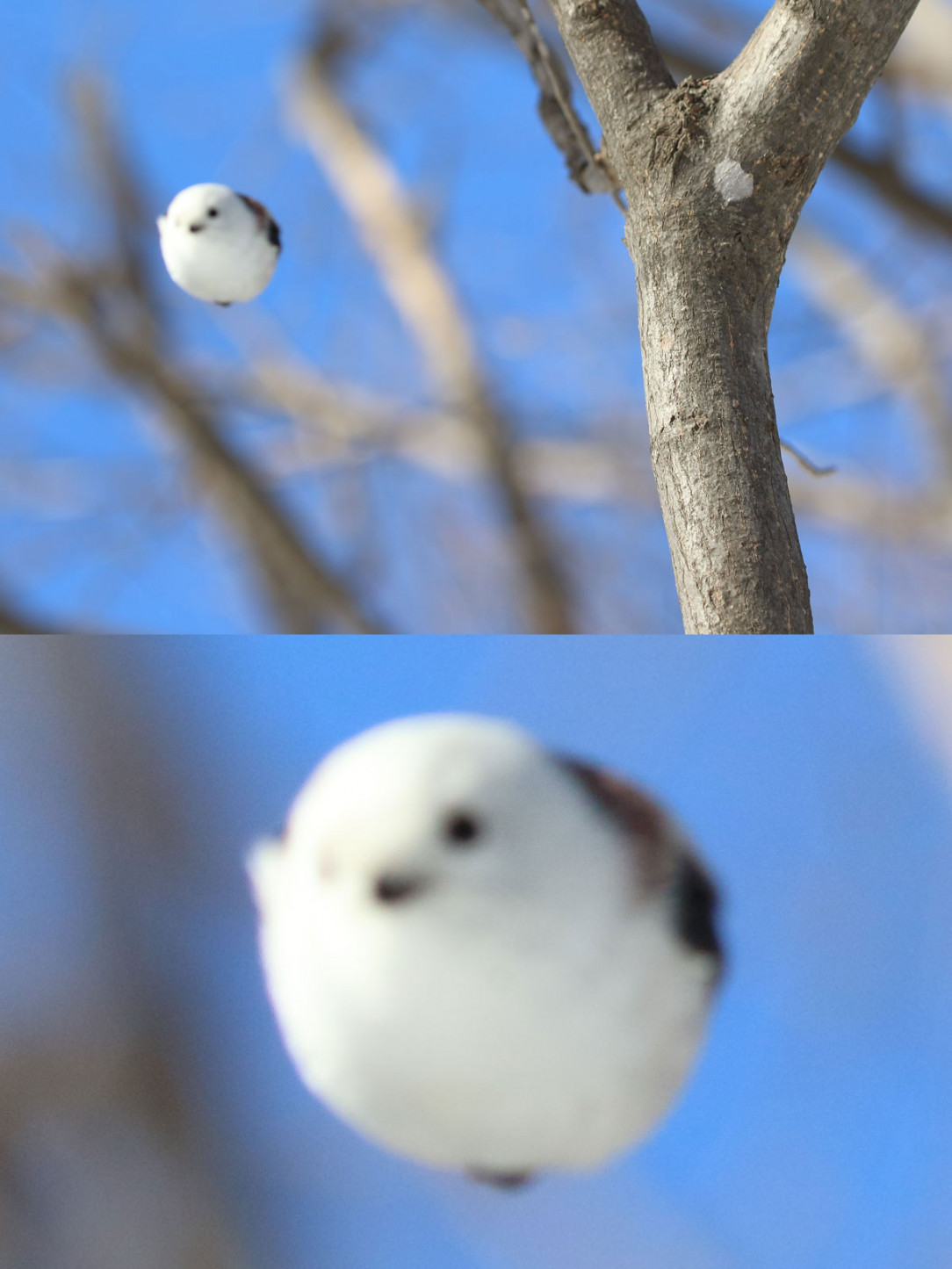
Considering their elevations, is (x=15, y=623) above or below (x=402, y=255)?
below

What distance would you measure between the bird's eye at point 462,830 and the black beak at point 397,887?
16 mm

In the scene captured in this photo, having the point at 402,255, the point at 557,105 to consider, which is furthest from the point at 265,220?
the point at 402,255

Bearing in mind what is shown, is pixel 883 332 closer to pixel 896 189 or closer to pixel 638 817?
pixel 896 189

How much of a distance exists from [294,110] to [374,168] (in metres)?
0.23

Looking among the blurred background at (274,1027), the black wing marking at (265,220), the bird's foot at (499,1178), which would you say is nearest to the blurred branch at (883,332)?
the black wing marking at (265,220)

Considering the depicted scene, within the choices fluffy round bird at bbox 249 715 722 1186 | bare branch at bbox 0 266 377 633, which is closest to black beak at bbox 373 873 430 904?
fluffy round bird at bbox 249 715 722 1186

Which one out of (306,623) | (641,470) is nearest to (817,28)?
(306,623)

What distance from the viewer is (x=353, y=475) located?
2627 millimetres

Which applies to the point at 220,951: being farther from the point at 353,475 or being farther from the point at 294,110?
the point at 294,110

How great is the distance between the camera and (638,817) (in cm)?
41

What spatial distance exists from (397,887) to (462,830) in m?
0.03

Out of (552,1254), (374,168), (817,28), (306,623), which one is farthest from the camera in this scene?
(374,168)

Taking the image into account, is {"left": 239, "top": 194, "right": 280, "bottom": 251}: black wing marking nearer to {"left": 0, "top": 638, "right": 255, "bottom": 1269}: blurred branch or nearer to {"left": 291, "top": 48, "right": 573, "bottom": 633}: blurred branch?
{"left": 0, "top": 638, "right": 255, "bottom": 1269}: blurred branch

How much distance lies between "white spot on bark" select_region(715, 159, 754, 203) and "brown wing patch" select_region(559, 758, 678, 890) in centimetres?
28
